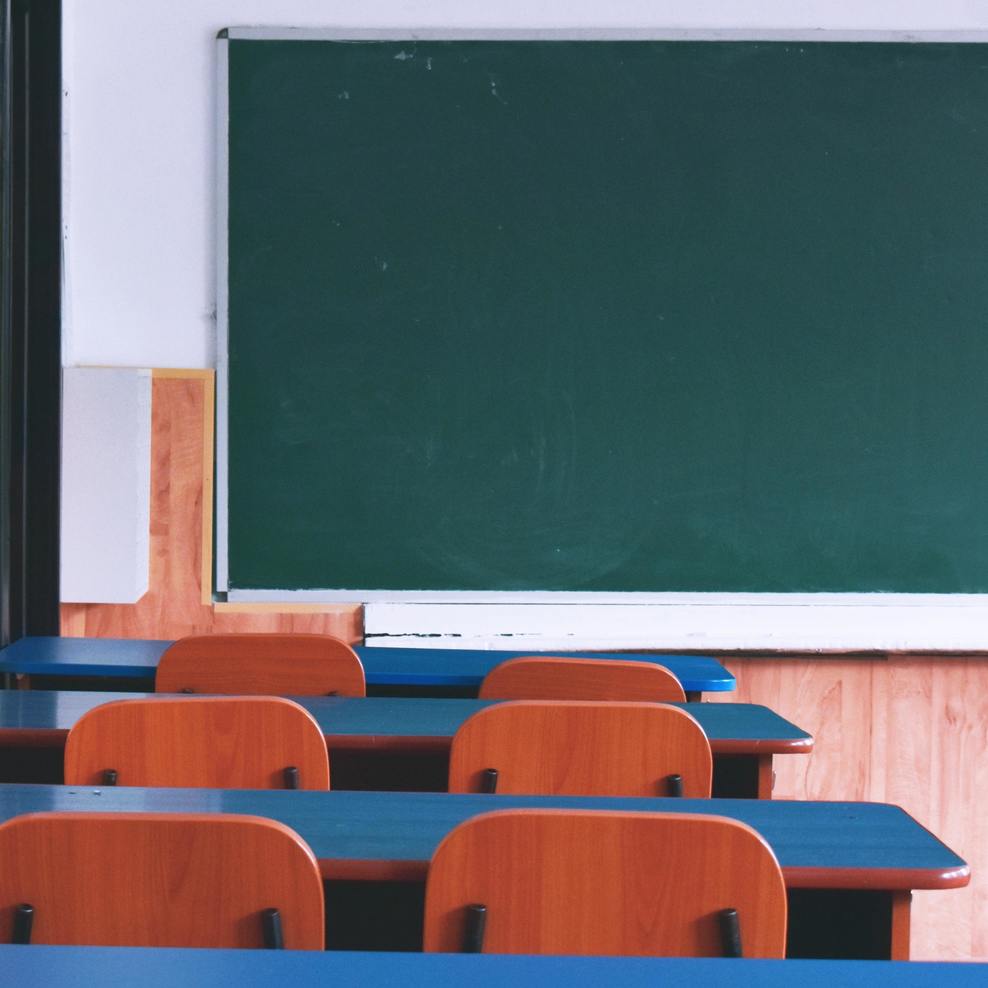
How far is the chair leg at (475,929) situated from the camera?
59.6 inches

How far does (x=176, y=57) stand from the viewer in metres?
4.12

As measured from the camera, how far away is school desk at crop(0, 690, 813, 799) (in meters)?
2.56

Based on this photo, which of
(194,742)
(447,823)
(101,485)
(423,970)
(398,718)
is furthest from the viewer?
(101,485)

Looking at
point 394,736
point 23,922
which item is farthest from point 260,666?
point 23,922

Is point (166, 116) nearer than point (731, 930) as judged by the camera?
No

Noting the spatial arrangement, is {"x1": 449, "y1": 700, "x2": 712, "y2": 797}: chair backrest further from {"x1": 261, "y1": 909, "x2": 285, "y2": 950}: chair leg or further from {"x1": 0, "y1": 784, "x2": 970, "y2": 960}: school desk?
{"x1": 261, "y1": 909, "x2": 285, "y2": 950}: chair leg

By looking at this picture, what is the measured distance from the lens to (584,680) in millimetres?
2795

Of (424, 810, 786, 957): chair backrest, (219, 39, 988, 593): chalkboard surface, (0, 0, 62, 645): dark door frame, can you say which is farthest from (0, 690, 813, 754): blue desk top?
(219, 39, 988, 593): chalkboard surface

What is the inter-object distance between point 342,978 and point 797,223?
338 cm

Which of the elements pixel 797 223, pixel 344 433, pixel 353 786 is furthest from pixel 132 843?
pixel 797 223

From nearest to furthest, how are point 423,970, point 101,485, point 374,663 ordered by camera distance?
point 423,970
point 374,663
point 101,485

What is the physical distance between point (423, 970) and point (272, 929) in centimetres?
29

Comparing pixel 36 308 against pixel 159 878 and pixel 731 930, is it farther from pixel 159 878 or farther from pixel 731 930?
pixel 731 930

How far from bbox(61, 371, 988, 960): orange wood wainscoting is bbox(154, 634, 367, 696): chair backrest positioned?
3.67ft
